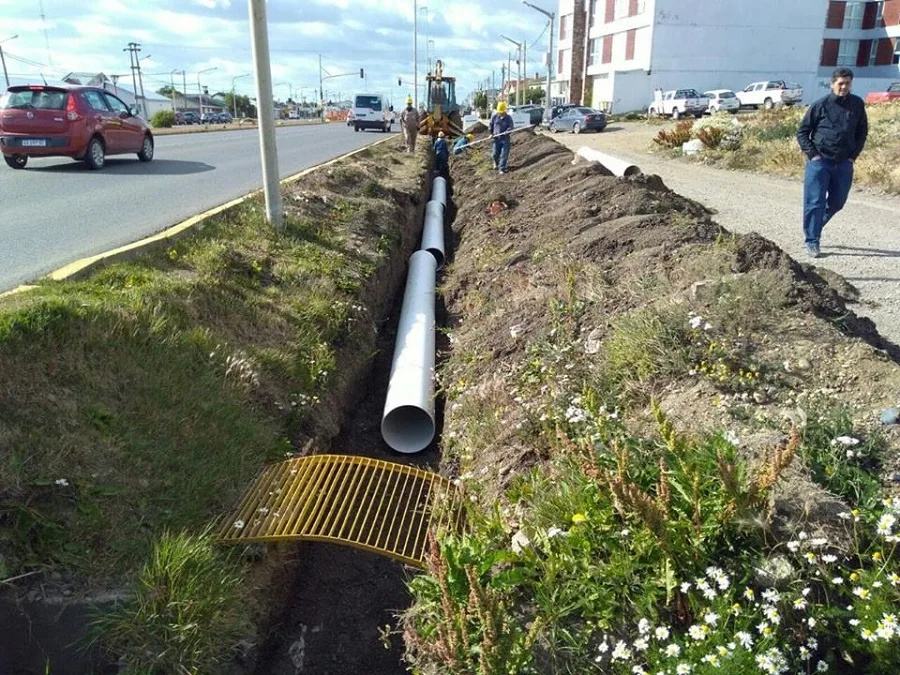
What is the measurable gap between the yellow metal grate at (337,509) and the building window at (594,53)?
55156 millimetres

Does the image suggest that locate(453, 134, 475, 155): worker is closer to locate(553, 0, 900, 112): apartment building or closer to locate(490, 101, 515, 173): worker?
locate(490, 101, 515, 173): worker

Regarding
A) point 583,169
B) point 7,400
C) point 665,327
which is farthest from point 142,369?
point 583,169

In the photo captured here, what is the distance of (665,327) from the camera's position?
13.0 ft

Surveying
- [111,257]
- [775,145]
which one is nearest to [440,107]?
[775,145]

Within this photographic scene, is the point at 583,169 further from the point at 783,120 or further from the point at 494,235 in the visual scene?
the point at 783,120

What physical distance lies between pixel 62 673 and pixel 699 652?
248 cm

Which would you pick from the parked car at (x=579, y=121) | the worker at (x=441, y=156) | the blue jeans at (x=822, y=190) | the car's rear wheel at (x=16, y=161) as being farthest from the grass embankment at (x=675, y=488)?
the parked car at (x=579, y=121)

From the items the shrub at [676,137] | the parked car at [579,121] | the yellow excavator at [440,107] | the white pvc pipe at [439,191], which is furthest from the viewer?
the parked car at [579,121]

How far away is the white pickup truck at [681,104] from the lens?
37031 mm

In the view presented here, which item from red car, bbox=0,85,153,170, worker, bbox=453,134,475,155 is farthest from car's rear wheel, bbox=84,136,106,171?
worker, bbox=453,134,475,155

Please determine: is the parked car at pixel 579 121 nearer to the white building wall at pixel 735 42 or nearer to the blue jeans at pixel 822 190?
the white building wall at pixel 735 42

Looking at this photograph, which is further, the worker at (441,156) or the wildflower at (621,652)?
the worker at (441,156)

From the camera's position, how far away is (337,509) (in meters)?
3.95

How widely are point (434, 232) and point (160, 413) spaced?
731 cm
